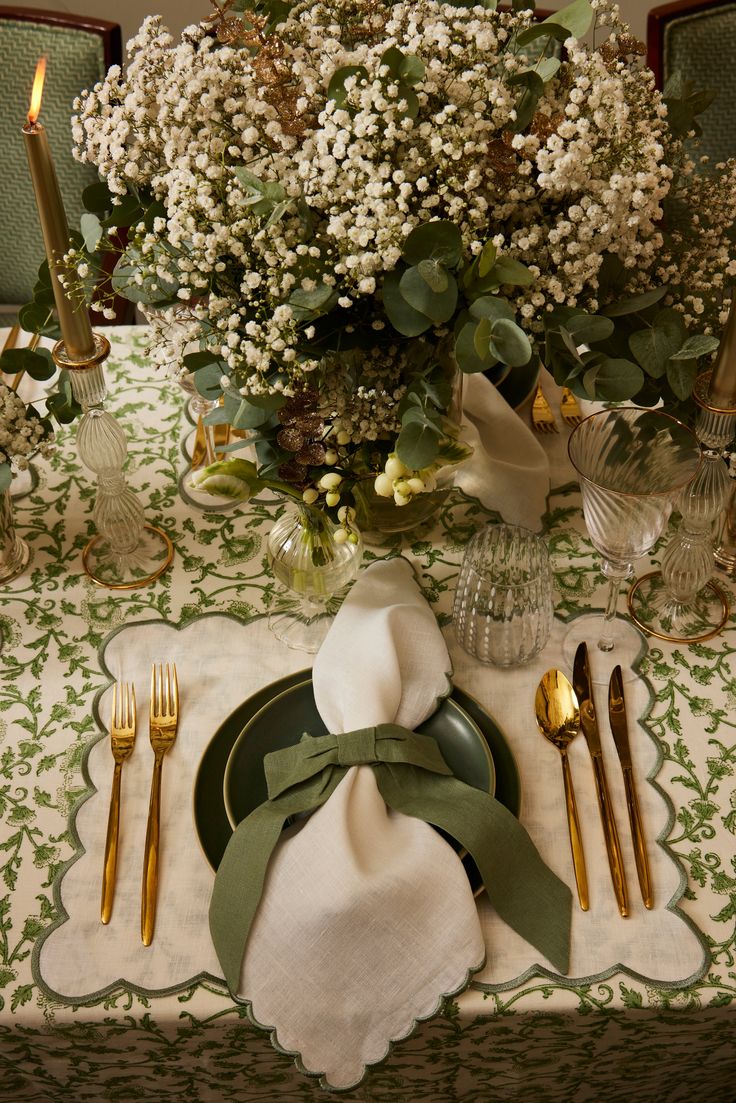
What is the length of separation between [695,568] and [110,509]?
27.2 inches

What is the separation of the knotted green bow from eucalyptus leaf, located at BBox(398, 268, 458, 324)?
39 centimetres

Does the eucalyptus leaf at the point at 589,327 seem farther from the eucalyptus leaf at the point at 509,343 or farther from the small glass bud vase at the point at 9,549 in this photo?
the small glass bud vase at the point at 9,549

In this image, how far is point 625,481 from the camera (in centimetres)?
108

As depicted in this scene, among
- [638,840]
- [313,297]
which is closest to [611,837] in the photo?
[638,840]

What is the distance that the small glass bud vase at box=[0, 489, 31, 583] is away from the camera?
3.94 ft

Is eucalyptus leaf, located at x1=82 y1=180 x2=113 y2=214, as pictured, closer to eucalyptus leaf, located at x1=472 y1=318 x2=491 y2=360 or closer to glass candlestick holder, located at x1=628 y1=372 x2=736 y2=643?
eucalyptus leaf, located at x1=472 y1=318 x2=491 y2=360

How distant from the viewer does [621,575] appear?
3.50ft

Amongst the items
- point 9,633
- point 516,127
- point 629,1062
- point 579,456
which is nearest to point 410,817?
point 629,1062

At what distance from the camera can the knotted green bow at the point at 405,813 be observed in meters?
0.87

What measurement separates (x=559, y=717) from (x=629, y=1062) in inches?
12.9

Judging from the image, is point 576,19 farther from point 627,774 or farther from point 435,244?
point 627,774

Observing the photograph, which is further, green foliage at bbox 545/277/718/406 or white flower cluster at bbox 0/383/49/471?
white flower cluster at bbox 0/383/49/471

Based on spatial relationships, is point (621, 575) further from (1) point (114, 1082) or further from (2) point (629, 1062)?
(1) point (114, 1082)


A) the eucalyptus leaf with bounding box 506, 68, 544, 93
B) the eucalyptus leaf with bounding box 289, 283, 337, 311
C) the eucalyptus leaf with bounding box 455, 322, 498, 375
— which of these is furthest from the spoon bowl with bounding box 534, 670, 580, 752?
the eucalyptus leaf with bounding box 506, 68, 544, 93
